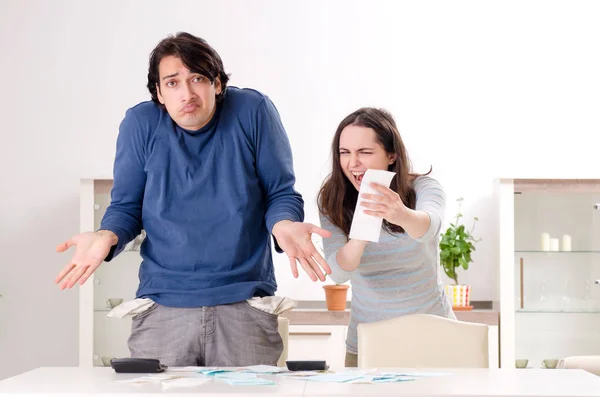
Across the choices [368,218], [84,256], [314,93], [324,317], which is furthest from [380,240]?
[314,93]

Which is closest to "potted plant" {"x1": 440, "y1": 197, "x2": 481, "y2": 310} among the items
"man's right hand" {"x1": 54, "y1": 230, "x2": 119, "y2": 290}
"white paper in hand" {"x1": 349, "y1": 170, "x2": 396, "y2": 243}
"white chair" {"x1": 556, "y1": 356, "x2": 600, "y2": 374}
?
"white chair" {"x1": 556, "y1": 356, "x2": 600, "y2": 374}

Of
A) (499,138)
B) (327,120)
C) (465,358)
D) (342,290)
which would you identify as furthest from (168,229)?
(499,138)

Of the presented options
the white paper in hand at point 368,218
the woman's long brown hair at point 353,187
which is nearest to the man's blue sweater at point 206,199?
the white paper in hand at point 368,218

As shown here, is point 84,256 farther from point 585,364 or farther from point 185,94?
point 585,364

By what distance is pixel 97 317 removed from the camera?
175 inches

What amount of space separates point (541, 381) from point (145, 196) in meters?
1.11

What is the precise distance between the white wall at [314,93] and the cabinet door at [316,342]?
0.78 m

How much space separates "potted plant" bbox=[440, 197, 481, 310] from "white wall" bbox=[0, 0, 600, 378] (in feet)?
0.97

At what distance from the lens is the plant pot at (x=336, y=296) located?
4.25m

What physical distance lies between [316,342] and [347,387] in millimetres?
2468

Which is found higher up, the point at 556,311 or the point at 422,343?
the point at 422,343

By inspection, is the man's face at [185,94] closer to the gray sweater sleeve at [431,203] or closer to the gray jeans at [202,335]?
the gray jeans at [202,335]

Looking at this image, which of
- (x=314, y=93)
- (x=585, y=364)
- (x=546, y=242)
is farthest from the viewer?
(x=314, y=93)

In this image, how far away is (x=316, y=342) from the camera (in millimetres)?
4184
